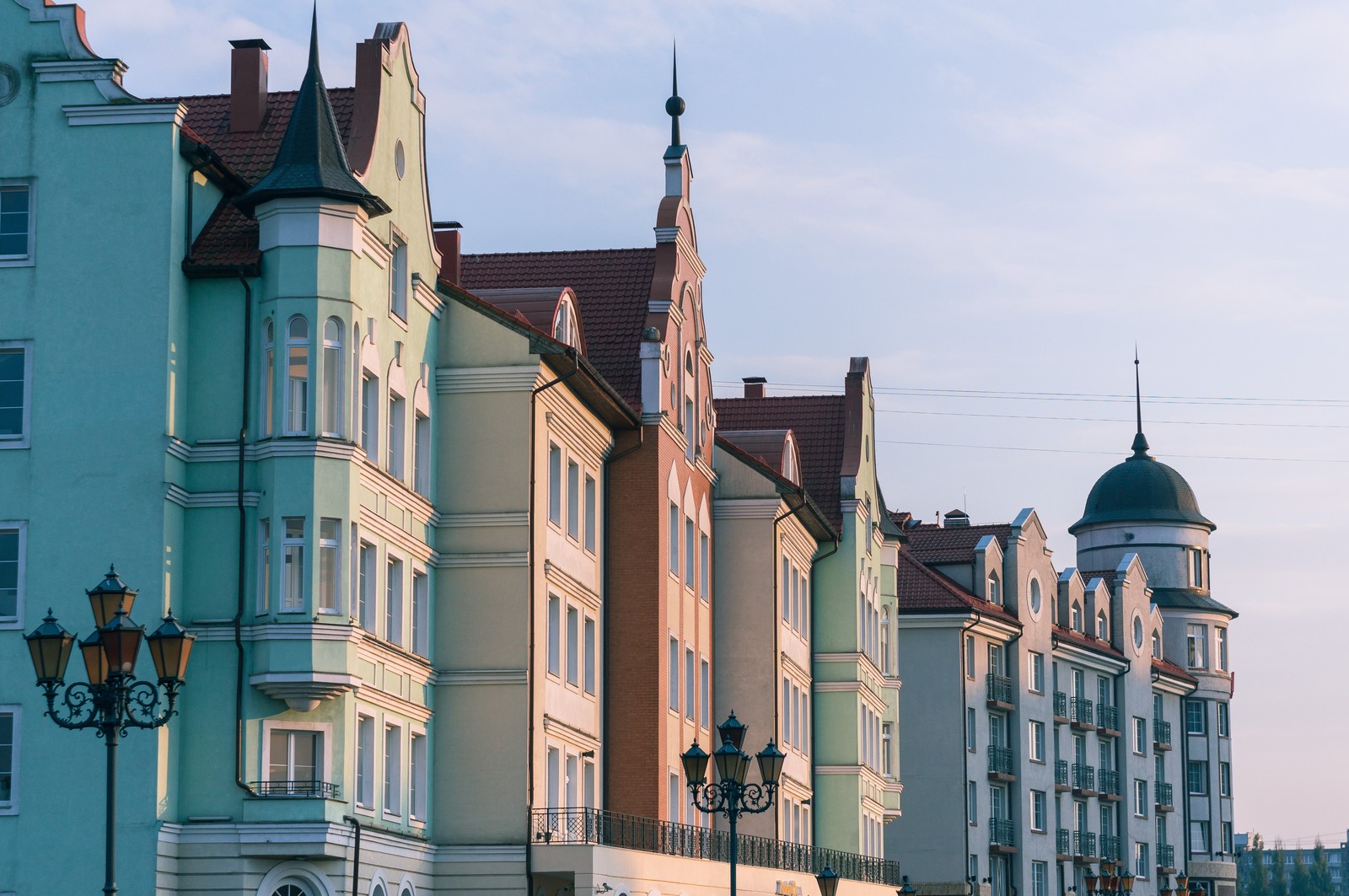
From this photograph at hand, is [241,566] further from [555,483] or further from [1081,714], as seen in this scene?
[1081,714]

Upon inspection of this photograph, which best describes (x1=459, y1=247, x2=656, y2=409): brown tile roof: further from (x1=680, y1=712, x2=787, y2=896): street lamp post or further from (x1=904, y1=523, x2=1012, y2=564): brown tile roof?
(x1=904, y1=523, x2=1012, y2=564): brown tile roof

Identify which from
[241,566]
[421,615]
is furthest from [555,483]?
[241,566]

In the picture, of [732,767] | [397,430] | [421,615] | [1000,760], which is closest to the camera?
[732,767]

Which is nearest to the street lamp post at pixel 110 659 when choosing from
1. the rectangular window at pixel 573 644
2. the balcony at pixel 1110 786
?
the rectangular window at pixel 573 644

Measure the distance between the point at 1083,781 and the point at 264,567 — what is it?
6461cm

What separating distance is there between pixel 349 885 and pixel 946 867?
49.2 meters

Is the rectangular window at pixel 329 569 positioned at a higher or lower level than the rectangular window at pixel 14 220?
lower

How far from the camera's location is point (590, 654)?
4406 cm

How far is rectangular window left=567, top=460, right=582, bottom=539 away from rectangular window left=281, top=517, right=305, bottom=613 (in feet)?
31.3

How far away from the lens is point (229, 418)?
111 ft

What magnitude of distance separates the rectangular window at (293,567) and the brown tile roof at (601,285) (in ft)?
44.4

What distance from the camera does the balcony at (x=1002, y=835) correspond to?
82500 mm

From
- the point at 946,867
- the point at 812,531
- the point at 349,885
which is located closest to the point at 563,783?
the point at 349,885

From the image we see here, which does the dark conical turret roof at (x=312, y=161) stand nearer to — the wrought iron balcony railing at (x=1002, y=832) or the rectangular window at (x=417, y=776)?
the rectangular window at (x=417, y=776)
